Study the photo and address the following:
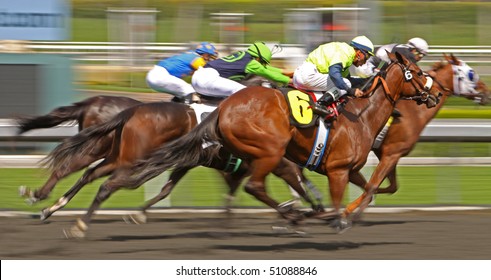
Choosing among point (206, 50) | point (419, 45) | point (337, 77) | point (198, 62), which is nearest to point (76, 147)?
point (198, 62)

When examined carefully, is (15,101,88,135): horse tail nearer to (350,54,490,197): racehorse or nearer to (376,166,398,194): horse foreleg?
(350,54,490,197): racehorse

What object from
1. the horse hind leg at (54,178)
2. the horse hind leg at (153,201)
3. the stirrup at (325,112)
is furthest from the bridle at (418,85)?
the horse hind leg at (54,178)

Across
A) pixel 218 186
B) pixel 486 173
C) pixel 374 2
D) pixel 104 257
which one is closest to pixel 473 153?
pixel 486 173

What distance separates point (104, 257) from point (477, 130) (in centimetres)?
515

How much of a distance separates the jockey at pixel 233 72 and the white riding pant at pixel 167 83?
11.9 inches

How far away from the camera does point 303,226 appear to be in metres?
8.54

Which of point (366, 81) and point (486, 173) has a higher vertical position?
point (366, 81)

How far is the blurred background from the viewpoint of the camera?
11.6 metres

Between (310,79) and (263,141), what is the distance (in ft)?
2.77

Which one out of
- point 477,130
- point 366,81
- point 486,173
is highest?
point 366,81

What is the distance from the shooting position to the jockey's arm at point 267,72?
8.35m
